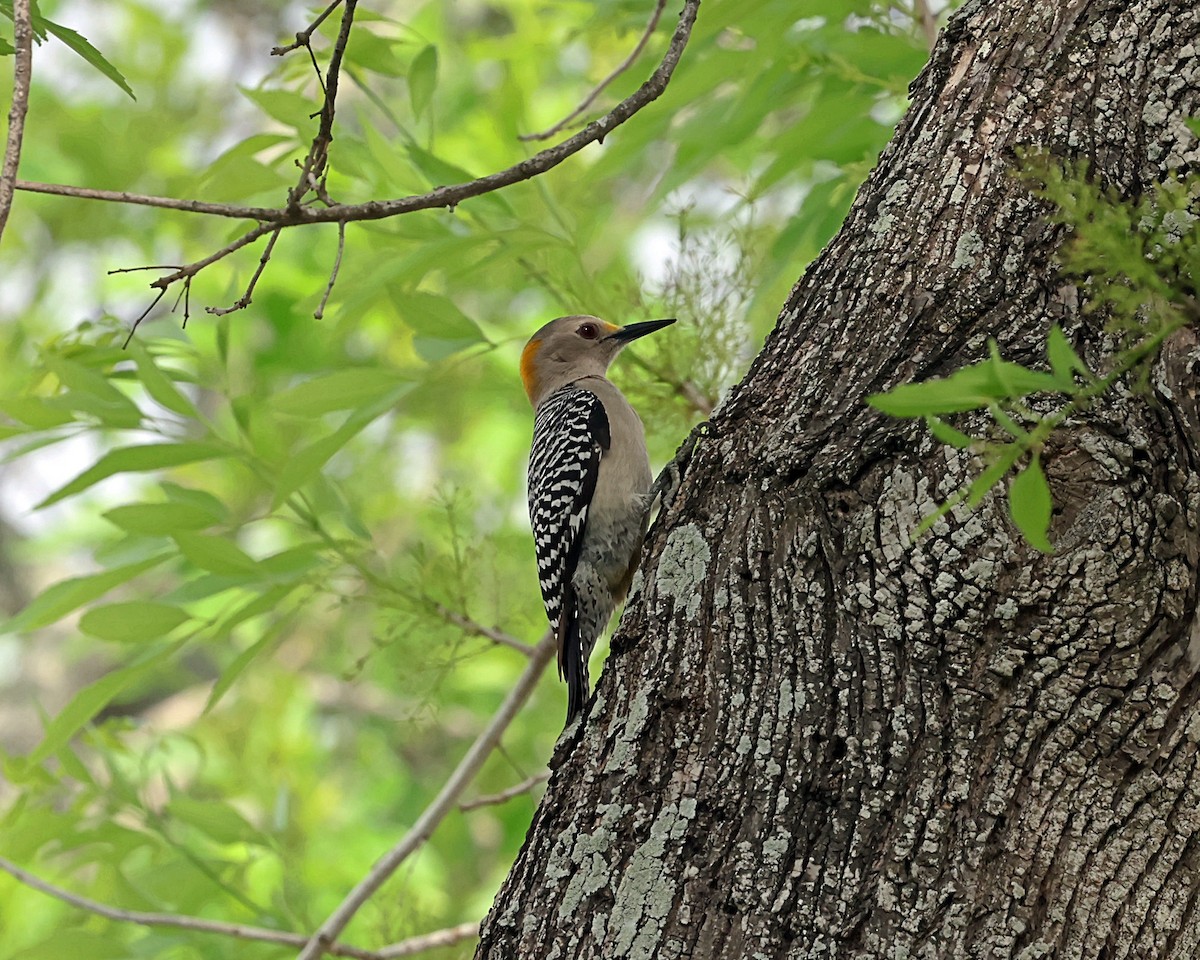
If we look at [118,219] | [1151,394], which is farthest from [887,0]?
[118,219]

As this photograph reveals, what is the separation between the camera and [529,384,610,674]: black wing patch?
453 centimetres

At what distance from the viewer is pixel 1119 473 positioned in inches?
67.4

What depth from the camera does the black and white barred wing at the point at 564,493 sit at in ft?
14.9

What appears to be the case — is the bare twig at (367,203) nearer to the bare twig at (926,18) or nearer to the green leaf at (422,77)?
the green leaf at (422,77)

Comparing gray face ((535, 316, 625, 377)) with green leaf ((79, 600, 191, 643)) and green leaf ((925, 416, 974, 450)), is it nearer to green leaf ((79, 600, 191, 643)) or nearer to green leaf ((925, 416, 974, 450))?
green leaf ((79, 600, 191, 643))

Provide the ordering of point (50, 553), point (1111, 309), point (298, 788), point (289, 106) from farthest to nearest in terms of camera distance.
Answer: point (50, 553) < point (298, 788) < point (289, 106) < point (1111, 309)

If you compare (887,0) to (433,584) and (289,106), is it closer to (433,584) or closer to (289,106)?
(289,106)

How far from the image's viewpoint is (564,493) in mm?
4551

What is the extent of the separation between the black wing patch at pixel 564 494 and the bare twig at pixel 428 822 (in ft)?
2.40

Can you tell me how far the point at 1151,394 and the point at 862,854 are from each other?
2.59 ft

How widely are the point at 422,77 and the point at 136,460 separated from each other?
4.25 ft

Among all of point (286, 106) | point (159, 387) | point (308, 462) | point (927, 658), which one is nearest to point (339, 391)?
point (308, 462)

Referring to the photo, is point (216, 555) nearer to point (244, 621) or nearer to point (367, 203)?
point (244, 621)

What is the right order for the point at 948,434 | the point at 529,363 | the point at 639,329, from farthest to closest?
the point at 529,363
the point at 639,329
the point at 948,434
